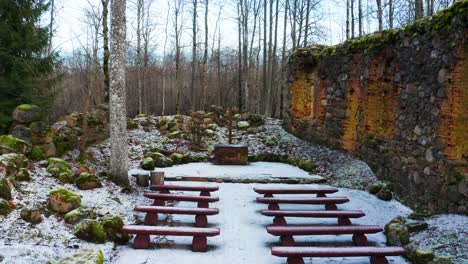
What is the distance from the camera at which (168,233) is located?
511 cm

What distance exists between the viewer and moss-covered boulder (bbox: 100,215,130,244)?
208 inches

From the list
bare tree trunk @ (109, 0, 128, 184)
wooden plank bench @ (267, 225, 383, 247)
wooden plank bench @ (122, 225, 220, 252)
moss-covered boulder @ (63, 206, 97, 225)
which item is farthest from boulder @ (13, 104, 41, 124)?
wooden plank bench @ (267, 225, 383, 247)

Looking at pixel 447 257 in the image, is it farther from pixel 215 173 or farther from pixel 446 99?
pixel 215 173

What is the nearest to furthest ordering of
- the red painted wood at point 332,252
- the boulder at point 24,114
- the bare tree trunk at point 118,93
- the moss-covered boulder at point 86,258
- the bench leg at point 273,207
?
the moss-covered boulder at point 86,258 → the red painted wood at point 332,252 → the bench leg at point 273,207 → the bare tree trunk at point 118,93 → the boulder at point 24,114

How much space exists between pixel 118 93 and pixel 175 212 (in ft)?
9.71

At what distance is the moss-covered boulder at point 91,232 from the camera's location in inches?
203

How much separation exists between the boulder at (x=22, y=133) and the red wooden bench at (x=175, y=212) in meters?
3.51

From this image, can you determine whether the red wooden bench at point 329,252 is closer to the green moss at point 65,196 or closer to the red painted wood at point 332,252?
the red painted wood at point 332,252

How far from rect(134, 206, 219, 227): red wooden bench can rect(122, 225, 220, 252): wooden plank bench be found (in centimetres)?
62

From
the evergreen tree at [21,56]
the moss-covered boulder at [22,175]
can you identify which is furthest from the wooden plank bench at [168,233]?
the evergreen tree at [21,56]

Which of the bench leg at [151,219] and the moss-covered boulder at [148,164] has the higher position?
the moss-covered boulder at [148,164]

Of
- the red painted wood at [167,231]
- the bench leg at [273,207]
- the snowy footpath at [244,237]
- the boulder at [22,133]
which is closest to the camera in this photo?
the snowy footpath at [244,237]

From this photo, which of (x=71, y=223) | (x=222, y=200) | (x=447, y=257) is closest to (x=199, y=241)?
(x=71, y=223)

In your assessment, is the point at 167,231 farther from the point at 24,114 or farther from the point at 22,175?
the point at 24,114
